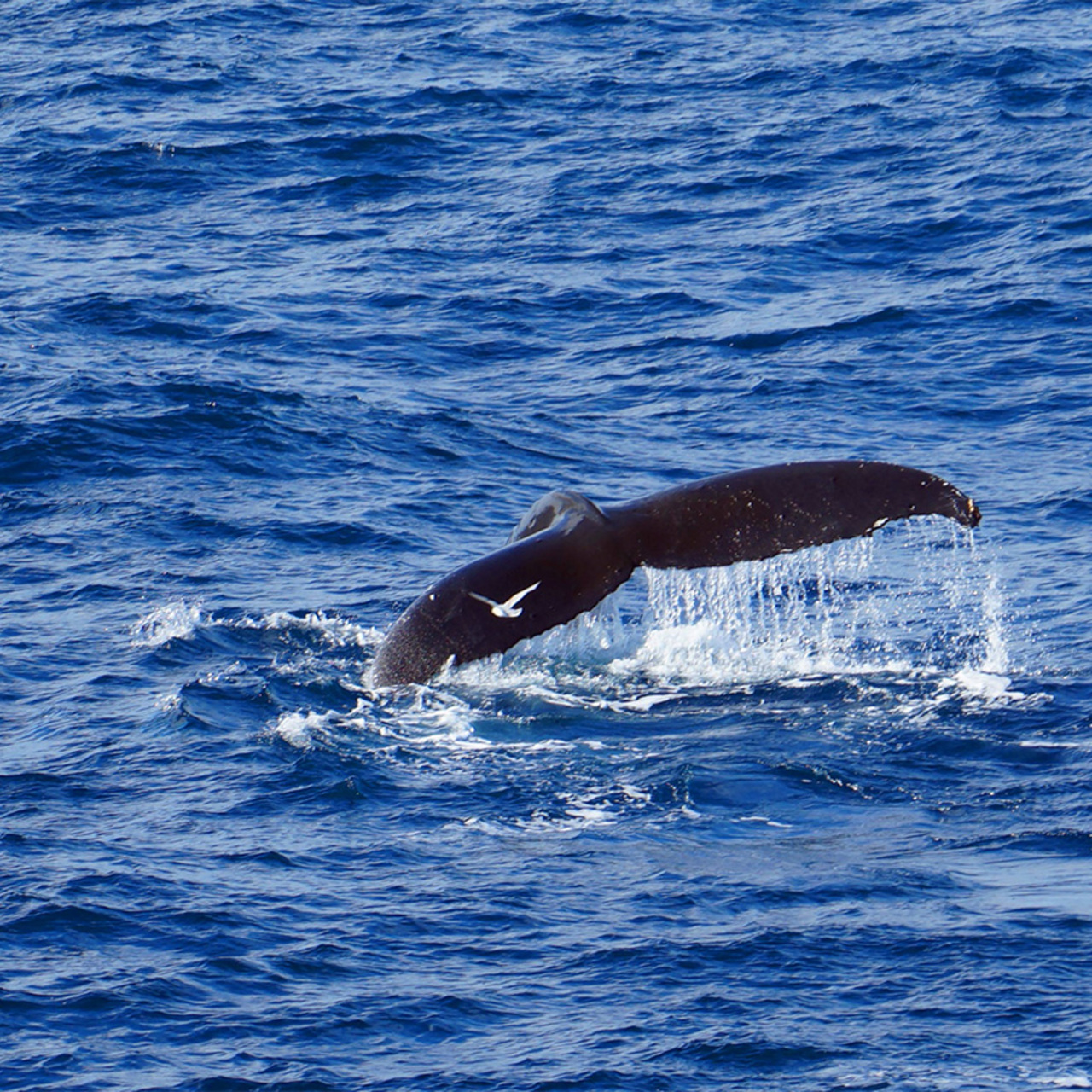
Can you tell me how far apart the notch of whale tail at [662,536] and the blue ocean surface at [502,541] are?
28cm

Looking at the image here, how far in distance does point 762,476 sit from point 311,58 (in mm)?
24159

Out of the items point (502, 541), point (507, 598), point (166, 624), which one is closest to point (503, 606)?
point (507, 598)

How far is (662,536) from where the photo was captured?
35.1ft

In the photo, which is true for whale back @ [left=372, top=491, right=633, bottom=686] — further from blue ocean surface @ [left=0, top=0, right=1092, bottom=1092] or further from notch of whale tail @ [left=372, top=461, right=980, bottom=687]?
blue ocean surface @ [left=0, top=0, right=1092, bottom=1092]

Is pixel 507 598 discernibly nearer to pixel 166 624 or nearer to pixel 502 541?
pixel 166 624

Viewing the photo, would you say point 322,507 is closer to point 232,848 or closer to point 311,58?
point 232,848

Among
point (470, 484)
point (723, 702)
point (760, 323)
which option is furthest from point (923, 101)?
point (723, 702)

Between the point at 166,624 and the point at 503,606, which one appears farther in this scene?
the point at 166,624

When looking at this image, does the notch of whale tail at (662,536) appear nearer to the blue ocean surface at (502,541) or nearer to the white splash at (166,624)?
the blue ocean surface at (502,541)

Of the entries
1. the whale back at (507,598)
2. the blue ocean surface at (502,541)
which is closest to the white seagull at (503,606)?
the whale back at (507,598)

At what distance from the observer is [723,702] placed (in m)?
12.9

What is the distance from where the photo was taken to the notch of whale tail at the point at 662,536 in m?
10.1

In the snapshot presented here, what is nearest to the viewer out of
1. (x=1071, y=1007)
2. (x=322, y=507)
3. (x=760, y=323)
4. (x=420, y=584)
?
(x=1071, y=1007)

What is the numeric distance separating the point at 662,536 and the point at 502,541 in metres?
5.91
